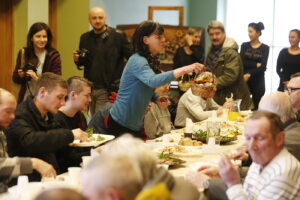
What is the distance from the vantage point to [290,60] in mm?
8961

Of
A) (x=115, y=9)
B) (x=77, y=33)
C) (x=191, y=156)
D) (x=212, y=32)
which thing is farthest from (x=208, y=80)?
(x=115, y=9)

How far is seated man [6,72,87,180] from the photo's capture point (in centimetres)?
342

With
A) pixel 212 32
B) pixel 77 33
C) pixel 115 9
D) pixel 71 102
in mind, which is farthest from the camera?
pixel 115 9

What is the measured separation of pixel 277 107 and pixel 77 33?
17.5 ft

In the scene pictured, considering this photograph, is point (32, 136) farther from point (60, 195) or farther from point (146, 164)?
point (60, 195)

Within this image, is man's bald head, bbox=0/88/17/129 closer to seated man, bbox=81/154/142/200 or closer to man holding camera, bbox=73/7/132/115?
seated man, bbox=81/154/142/200

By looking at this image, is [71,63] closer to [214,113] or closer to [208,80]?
[214,113]

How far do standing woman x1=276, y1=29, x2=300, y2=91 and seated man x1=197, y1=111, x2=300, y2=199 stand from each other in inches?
254

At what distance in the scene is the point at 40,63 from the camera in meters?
6.12

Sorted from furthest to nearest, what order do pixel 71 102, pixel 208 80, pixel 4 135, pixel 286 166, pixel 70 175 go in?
1. pixel 208 80
2. pixel 71 102
3. pixel 4 135
4. pixel 70 175
5. pixel 286 166

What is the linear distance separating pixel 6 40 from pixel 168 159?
14.2 ft

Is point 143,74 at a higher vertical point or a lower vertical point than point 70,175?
higher

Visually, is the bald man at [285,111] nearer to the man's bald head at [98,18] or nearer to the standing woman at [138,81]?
the standing woman at [138,81]

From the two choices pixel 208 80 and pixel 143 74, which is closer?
pixel 143 74
